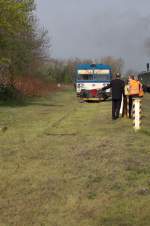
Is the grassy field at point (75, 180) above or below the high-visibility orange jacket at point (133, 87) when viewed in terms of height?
below

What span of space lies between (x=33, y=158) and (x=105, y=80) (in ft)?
88.3

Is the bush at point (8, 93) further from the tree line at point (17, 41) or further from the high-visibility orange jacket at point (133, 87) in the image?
the high-visibility orange jacket at point (133, 87)

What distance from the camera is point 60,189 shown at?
7.59 metres

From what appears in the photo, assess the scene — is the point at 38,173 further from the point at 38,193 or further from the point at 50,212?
the point at 50,212

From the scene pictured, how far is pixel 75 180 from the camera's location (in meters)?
8.18

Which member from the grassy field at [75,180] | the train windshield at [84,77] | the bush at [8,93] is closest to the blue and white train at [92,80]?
the train windshield at [84,77]

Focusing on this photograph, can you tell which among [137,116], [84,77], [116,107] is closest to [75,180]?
[137,116]

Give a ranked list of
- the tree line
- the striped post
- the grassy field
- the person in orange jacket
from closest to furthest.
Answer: the grassy field
the striped post
the person in orange jacket
the tree line

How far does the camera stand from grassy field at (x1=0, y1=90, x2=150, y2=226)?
618 cm

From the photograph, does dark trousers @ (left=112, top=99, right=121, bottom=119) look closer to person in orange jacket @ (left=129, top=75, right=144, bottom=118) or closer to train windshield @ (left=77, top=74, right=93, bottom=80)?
person in orange jacket @ (left=129, top=75, right=144, bottom=118)

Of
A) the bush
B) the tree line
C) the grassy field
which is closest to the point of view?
the grassy field

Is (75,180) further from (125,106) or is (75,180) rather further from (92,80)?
(92,80)

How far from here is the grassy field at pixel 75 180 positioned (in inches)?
243

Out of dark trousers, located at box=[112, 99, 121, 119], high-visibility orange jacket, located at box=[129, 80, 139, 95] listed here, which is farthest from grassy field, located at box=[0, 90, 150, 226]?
high-visibility orange jacket, located at box=[129, 80, 139, 95]
